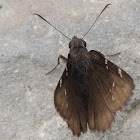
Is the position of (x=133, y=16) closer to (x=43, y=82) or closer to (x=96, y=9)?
Answer: (x=96, y=9)

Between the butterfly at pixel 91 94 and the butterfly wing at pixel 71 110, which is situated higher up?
the butterfly at pixel 91 94

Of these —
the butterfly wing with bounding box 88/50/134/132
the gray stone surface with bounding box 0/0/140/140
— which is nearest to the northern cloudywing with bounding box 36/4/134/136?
the butterfly wing with bounding box 88/50/134/132

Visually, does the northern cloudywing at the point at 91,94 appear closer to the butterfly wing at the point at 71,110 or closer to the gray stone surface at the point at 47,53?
the butterfly wing at the point at 71,110

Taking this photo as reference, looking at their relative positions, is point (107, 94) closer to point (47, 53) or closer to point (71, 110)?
point (71, 110)

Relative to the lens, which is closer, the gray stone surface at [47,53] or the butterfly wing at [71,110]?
the butterfly wing at [71,110]

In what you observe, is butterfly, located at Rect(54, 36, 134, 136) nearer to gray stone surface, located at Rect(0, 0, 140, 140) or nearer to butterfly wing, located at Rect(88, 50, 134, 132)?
butterfly wing, located at Rect(88, 50, 134, 132)

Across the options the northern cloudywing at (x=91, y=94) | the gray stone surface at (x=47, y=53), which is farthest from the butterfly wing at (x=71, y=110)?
the gray stone surface at (x=47, y=53)

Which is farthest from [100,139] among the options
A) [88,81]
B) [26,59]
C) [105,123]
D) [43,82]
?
[26,59]
